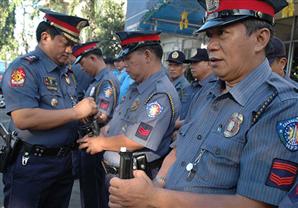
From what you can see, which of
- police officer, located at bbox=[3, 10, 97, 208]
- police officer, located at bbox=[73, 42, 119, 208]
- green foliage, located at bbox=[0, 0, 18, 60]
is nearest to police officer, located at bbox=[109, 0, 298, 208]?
police officer, located at bbox=[3, 10, 97, 208]

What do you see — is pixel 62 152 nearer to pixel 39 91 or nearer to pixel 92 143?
pixel 92 143

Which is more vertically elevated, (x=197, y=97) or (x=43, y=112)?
(x=197, y=97)

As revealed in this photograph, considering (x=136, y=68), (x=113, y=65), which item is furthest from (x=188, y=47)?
(x=136, y=68)

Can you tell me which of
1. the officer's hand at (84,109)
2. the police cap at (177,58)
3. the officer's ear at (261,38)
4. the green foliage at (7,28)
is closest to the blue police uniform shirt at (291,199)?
the officer's ear at (261,38)

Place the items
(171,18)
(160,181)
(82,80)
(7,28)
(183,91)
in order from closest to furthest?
(160,181), (183,91), (82,80), (171,18), (7,28)

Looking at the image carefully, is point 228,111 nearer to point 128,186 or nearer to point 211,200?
point 211,200

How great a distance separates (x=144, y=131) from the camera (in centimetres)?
293

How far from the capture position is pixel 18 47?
1229 inches

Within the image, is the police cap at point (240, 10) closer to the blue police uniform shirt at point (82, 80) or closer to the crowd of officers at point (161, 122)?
the crowd of officers at point (161, 122)

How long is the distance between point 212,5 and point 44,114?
5.21 feet

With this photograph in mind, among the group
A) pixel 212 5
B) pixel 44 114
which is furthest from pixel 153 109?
pixel 212 5

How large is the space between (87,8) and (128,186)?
20986 mm

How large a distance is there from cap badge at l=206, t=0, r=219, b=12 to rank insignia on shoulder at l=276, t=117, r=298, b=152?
621 mm

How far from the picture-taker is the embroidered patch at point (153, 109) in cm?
295
